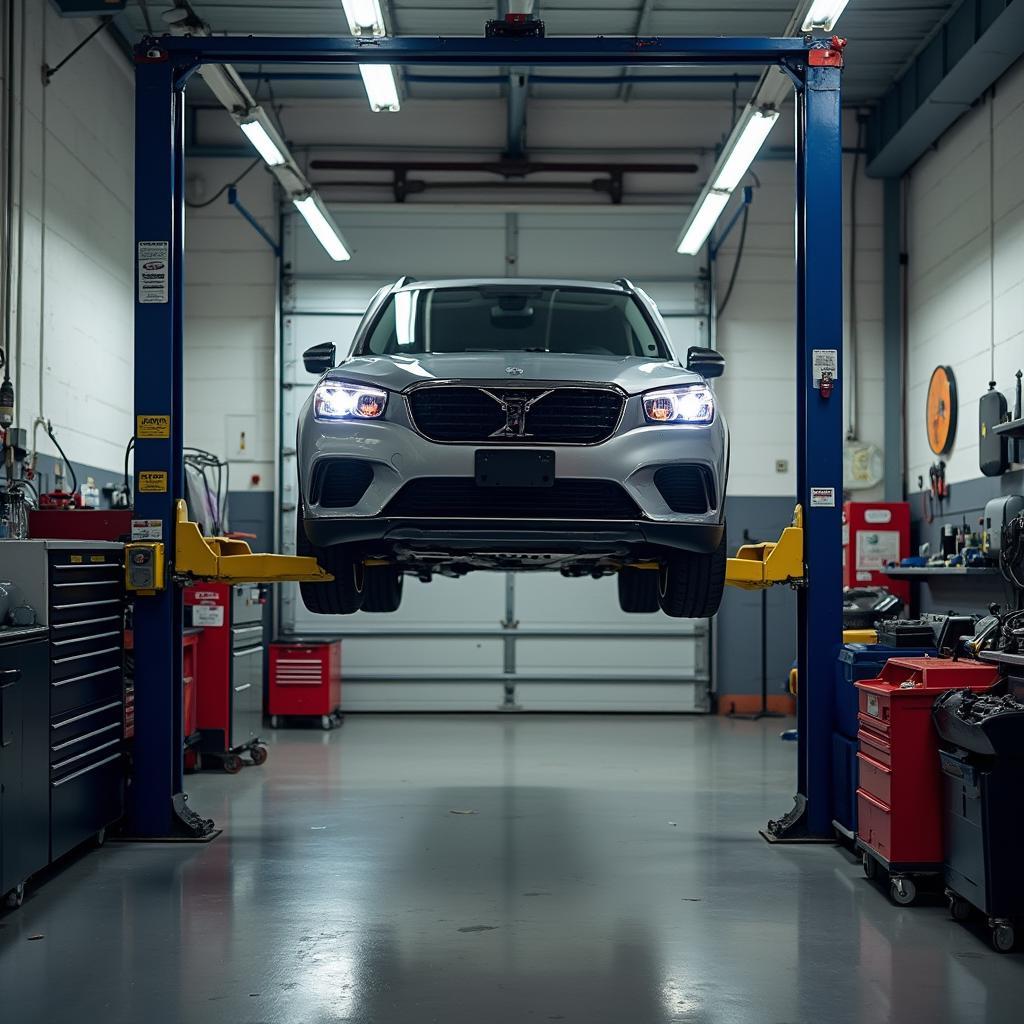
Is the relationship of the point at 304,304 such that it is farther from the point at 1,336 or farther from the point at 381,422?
the point at 381,422

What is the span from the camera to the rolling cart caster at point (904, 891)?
4387 mm

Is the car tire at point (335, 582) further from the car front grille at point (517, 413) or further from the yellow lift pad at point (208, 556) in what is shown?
the car front grille at point (517, 413)

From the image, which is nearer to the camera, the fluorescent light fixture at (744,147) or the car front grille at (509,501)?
the car front grille at (509,501)

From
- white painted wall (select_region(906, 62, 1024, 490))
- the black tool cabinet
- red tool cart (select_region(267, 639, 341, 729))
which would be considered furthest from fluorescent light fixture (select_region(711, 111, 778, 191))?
the black tool cabinet

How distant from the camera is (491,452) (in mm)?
4219

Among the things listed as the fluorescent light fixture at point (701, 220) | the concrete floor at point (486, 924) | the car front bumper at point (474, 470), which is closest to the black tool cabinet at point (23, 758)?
the concrete floor at point (486, 924)

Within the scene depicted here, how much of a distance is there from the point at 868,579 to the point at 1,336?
684 cm

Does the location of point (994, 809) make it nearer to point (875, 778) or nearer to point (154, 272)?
point (875, 778)

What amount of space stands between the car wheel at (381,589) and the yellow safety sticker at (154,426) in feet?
3.62

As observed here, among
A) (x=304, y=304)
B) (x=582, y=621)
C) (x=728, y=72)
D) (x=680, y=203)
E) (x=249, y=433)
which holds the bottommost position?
(x=582, y=621)

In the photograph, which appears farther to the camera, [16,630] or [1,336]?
[1,336]

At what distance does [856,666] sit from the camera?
518cm

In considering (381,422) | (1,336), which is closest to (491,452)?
(381,422)

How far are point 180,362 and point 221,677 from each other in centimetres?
259
